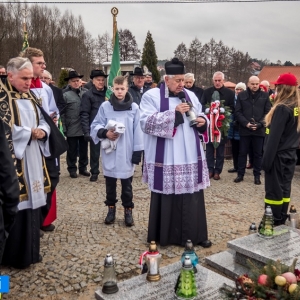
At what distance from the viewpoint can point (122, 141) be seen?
5.23 metres

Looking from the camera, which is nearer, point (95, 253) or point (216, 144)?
point (95, 253)

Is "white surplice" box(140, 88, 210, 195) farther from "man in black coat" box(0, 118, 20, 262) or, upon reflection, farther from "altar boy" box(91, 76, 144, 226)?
"man in black coat" box(0, 118, 20, 262)

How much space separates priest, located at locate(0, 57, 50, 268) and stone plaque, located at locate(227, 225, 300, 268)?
2.07 metres

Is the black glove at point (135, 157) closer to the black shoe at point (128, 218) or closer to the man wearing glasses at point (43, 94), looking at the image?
the black shoe at point (128, 218)

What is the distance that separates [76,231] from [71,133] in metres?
3.38

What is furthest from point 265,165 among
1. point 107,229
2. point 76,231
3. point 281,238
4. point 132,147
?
point 76,231

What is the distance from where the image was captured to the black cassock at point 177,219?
4629mm

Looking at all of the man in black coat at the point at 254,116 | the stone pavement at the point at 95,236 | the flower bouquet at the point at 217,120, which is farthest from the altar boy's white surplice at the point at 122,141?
the man in black coat at the point at 254,116

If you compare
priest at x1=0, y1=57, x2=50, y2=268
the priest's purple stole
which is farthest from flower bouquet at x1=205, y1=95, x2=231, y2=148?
priest at x1=0, y1=57, x2=50, y2=268

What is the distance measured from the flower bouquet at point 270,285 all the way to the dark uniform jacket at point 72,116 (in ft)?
19.7

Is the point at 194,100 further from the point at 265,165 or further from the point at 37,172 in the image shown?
the point at 37,172

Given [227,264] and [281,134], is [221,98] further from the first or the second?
[227,264]

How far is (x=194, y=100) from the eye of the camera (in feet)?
16.0

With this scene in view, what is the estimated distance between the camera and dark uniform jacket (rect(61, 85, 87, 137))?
8289 mm
